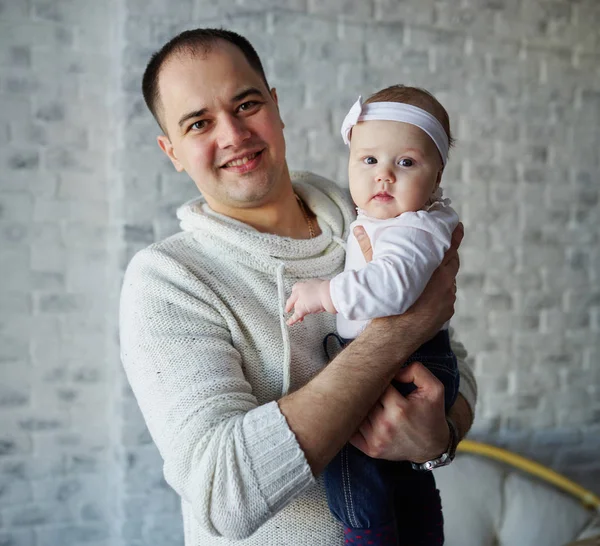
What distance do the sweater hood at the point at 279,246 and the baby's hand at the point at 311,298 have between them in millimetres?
113

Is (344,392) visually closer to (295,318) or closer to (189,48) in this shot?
(295,318)

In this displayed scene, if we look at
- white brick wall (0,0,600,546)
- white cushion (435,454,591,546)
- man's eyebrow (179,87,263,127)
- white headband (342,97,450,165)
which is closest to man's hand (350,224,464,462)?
white headband (342,97,450,165)

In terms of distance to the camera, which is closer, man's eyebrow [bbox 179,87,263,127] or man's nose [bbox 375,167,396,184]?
man's nose [bbox 375,167,396,184]

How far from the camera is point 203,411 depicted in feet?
3.52

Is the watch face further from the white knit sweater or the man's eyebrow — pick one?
the man's eyebrow

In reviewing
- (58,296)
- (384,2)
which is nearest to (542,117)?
(384,2)

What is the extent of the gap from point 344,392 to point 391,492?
29cm

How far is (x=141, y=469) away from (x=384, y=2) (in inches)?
91.2

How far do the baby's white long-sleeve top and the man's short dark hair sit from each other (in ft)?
1.86

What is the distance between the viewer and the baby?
1131mm

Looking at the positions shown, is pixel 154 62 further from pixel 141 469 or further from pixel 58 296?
pixel 141 469

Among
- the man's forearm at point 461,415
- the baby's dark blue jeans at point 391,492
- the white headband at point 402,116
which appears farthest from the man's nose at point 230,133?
the man's forearm at point 461,415

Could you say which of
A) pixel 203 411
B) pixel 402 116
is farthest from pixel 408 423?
pixel 402 116

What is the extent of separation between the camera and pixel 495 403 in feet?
10.6
